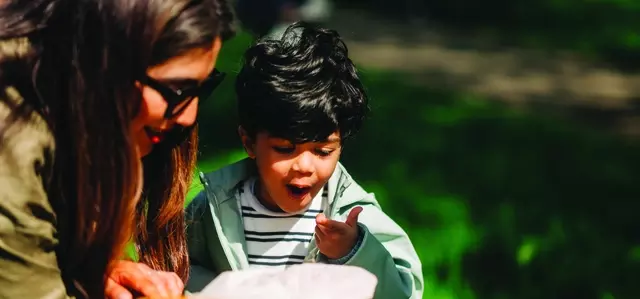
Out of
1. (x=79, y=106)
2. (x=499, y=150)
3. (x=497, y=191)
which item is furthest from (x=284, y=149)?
(x=499, y=150)

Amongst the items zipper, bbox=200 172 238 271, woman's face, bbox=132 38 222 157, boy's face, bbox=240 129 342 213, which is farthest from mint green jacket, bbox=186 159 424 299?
woman's face, bbox=132 38 222 157

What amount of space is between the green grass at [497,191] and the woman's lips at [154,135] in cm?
151

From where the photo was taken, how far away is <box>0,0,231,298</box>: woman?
2350mm

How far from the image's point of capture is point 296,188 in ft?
9.83

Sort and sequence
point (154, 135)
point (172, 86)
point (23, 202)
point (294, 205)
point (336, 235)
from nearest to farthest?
point (23, 202) < point (172, 86) < point (154, 135) < point (336, 235) < point (294, 205)

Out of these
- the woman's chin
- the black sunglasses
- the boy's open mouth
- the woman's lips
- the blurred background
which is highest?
the black sunglasses

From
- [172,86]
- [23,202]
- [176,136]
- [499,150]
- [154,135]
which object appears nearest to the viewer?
[23,202]

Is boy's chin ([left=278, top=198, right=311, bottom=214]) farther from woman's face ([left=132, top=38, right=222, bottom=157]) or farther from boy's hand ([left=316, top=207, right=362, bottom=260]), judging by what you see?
woman's face ([left=132, top=38, right=222, bottom=157])

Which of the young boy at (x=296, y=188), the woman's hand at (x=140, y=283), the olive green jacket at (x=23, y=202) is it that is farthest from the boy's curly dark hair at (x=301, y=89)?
the olive green jacket at (x=23, y=202)

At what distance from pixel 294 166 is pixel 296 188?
0.29 feet

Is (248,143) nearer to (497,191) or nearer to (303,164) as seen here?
(303,164)

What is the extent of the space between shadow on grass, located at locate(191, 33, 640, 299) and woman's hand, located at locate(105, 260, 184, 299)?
3.07 ft

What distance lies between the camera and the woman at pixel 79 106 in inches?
92.5

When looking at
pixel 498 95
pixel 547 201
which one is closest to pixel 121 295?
pixel 547 201
